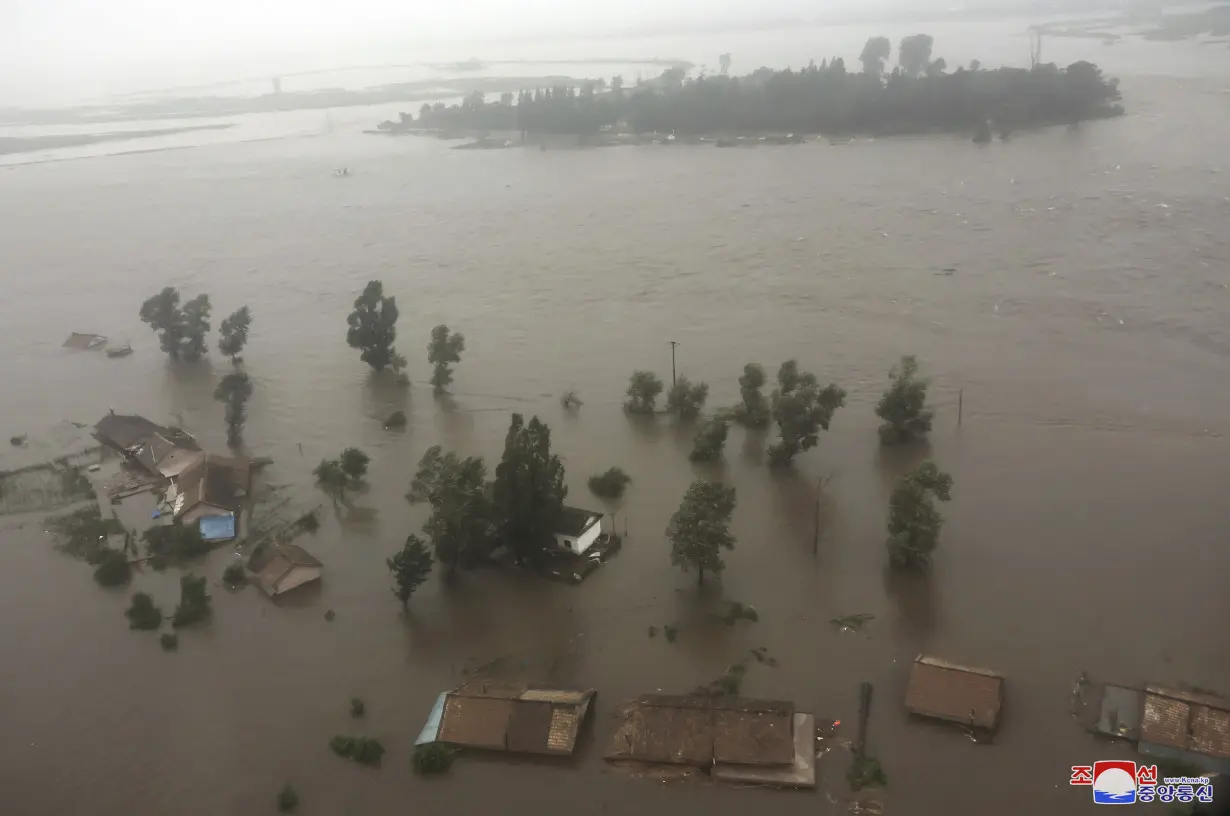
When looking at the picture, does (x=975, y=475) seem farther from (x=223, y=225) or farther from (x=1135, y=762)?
(x=223, y=225)

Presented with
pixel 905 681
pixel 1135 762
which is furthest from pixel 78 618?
pixel 1135 762

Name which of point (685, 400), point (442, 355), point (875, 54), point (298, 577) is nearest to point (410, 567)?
point (298, 577)

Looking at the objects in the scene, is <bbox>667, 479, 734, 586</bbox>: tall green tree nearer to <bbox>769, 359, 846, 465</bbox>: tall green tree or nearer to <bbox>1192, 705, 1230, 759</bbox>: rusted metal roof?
<bbox>769, 359, 846, 465</bbox>: tall green tree

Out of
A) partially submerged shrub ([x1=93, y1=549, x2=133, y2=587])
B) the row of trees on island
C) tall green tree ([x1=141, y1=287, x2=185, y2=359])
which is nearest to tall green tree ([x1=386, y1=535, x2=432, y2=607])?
partially submerged shrub ([x1=93, y1=549, x2=133, y2=587])

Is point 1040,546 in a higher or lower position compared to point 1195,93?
lower

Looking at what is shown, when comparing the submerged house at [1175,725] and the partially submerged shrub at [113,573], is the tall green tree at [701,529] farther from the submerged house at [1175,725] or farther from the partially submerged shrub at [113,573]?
the partially submerged shrub at [113,573]
